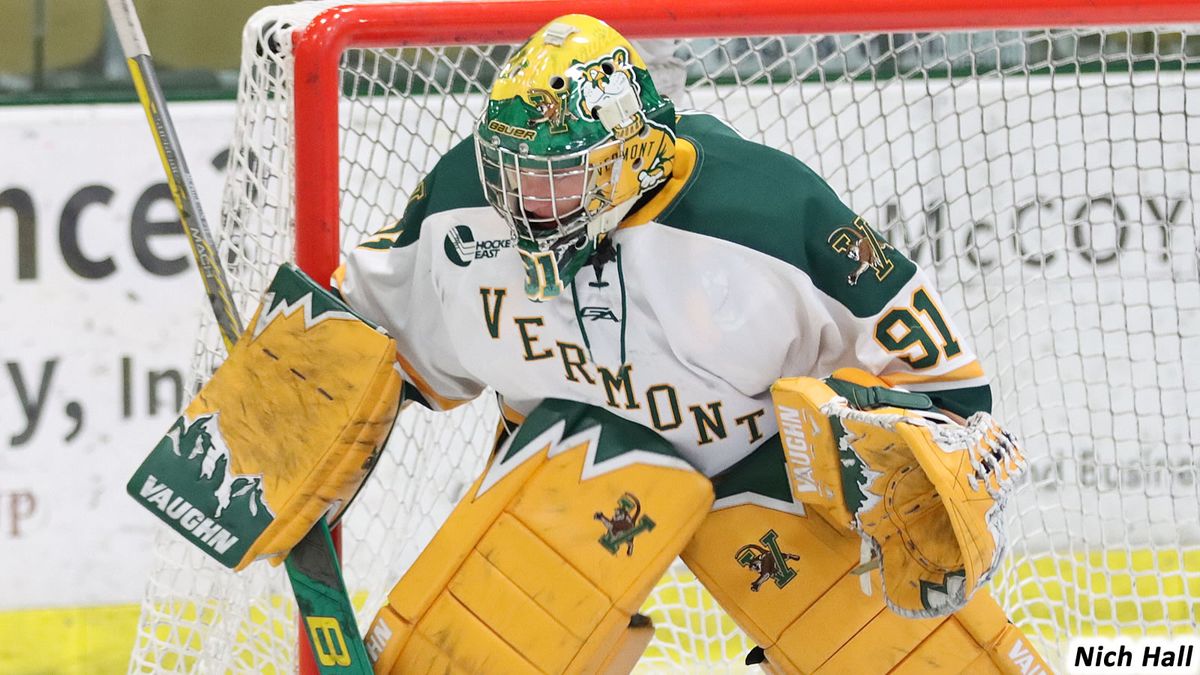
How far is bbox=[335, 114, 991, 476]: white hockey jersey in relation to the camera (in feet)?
5.35

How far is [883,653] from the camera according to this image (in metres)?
1.74

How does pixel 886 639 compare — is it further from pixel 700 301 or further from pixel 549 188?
pixel 549 188

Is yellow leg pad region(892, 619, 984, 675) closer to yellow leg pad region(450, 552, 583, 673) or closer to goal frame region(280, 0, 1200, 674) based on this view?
yellow leg pad region(450, 552, 583, 673)

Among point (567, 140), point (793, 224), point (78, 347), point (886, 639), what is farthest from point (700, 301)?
point (78, 347)

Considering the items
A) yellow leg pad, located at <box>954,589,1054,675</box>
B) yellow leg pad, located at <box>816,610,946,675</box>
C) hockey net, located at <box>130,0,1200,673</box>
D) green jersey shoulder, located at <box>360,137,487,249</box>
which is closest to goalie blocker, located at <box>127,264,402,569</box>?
green jersey shoulder, located at <box>360,137,487,249</box>

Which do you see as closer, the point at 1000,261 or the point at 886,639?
the point at 886,639

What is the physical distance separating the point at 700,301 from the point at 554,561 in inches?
14.7

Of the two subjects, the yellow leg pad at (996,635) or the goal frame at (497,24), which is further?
the goal frame at (497,24)

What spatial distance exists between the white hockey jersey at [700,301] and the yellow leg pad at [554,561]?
0.19 feet

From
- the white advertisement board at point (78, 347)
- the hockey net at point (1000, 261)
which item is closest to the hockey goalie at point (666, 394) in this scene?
the hockey net at point (1000, 261)

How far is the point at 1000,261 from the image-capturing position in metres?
2.50

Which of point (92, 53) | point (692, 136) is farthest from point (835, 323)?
point (92, 53)

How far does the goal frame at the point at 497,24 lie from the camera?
1.86m

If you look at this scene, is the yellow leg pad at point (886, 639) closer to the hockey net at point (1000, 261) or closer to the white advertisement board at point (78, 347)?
the hockey net at point (1000, 261)
